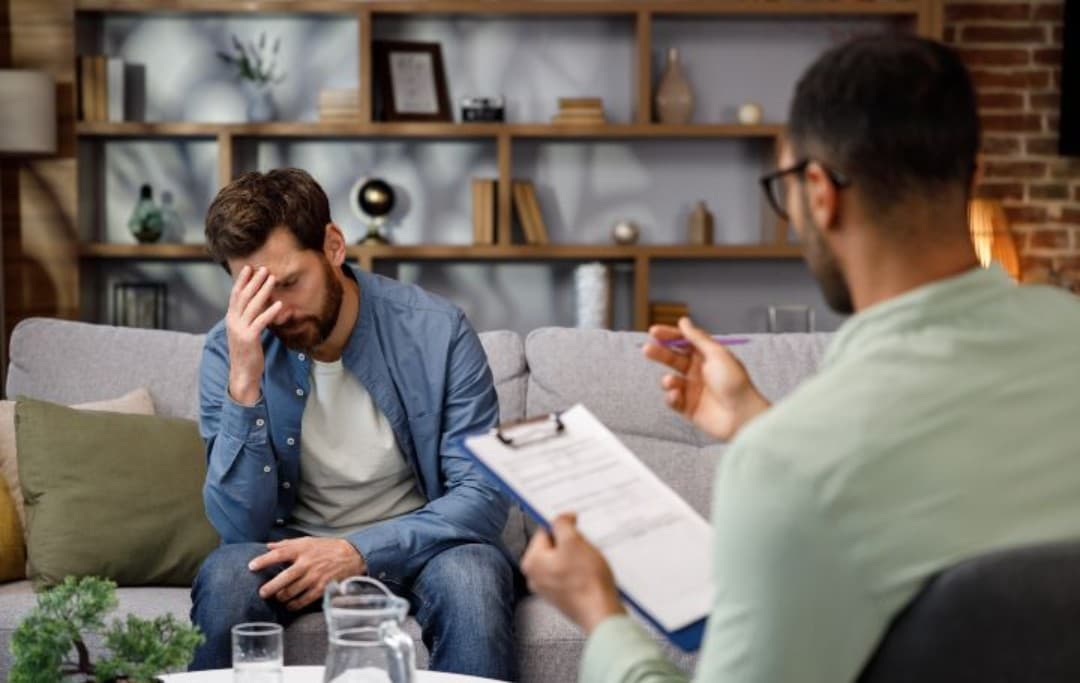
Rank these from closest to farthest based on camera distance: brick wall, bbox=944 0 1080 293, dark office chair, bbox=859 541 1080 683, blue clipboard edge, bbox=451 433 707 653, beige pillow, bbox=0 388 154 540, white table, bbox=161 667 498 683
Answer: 1. dark office chair, bbox=859 541 1080 683
2. blue clipboard edge, bbox=451 433 707 653
3. white table, bbox=161 667 498 683
4. beige pillow, bbox=0 388 154 540
5. brick wall, bbox=944 0 1080 293

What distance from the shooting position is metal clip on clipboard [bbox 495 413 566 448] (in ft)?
4.21

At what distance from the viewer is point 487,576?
90.6 inches

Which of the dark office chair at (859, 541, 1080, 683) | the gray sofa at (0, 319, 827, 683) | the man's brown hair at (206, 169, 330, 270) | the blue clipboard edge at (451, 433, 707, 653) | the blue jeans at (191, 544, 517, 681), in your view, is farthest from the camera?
the gray sofa at (0, 319, 827, 683)

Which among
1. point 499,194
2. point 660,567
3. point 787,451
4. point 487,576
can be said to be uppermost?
point 499,194

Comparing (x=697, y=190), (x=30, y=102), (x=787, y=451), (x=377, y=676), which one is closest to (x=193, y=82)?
(x=30, y=102)

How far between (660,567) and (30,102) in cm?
377

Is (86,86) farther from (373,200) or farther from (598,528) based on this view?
(598,528)

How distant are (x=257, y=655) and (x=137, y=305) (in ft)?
11.7

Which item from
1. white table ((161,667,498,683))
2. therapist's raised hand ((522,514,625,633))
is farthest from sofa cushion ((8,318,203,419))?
therapist's raised hand ((522,514,625,633))

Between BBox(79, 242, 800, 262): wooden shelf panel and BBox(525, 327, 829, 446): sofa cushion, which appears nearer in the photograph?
BBox(525, 327, 829, 446): sofa cushion

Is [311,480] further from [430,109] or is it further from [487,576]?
[430,109]

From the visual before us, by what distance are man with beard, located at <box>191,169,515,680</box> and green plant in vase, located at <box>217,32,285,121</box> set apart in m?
2.49

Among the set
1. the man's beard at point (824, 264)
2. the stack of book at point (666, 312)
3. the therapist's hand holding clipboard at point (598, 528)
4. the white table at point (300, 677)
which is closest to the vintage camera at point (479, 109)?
the stack of book at point (666, 312)

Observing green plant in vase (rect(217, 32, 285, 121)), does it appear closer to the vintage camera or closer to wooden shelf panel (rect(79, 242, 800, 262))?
wooden shelf panel (rect(79, 242, 800, 262))
